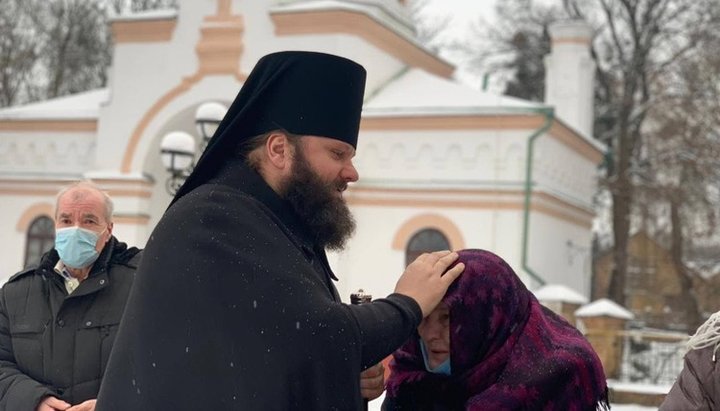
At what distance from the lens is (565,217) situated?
18.4 metres

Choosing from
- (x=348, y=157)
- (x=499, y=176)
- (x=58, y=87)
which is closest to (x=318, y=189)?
(x=348, y=157)

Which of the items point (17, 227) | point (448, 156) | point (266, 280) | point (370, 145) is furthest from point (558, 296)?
point (266, 280)

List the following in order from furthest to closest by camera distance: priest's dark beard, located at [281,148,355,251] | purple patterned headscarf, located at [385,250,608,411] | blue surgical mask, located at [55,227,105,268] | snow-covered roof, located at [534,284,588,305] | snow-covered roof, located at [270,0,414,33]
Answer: snow-covered roof, located at [270,0,414,33] → snow-covered roof, located at [534,284,588,305] → blue surgical mask, located at [55,227,105,268] → purple patterned headscarf, located at [385,250,608,411] → priest's dark beard, located at [281,148,355,251]

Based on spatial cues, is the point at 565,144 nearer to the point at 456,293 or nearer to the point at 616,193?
the point at 616,193

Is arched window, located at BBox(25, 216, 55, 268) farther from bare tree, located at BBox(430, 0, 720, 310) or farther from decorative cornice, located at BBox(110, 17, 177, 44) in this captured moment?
bare tree, located at BBox(430, 0, 720, 310)

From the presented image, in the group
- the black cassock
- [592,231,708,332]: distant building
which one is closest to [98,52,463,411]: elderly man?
the black cassock

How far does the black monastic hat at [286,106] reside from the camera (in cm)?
239

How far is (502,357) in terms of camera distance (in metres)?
2.70

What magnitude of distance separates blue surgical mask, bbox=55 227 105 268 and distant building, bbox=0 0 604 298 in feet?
37.5

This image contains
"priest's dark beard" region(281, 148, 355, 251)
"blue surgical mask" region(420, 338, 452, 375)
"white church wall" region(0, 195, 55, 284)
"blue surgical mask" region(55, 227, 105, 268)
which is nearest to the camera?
"priest's dark beard" region(281, 148, 355, 251)

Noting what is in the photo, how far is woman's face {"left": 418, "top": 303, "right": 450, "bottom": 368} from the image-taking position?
8.97 ft

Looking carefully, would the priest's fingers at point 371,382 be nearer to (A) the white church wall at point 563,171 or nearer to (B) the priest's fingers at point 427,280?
(B) the priest's fingers at point 427,280

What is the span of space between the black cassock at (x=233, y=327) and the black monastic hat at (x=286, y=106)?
0.18 metres

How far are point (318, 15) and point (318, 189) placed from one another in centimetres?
1462
